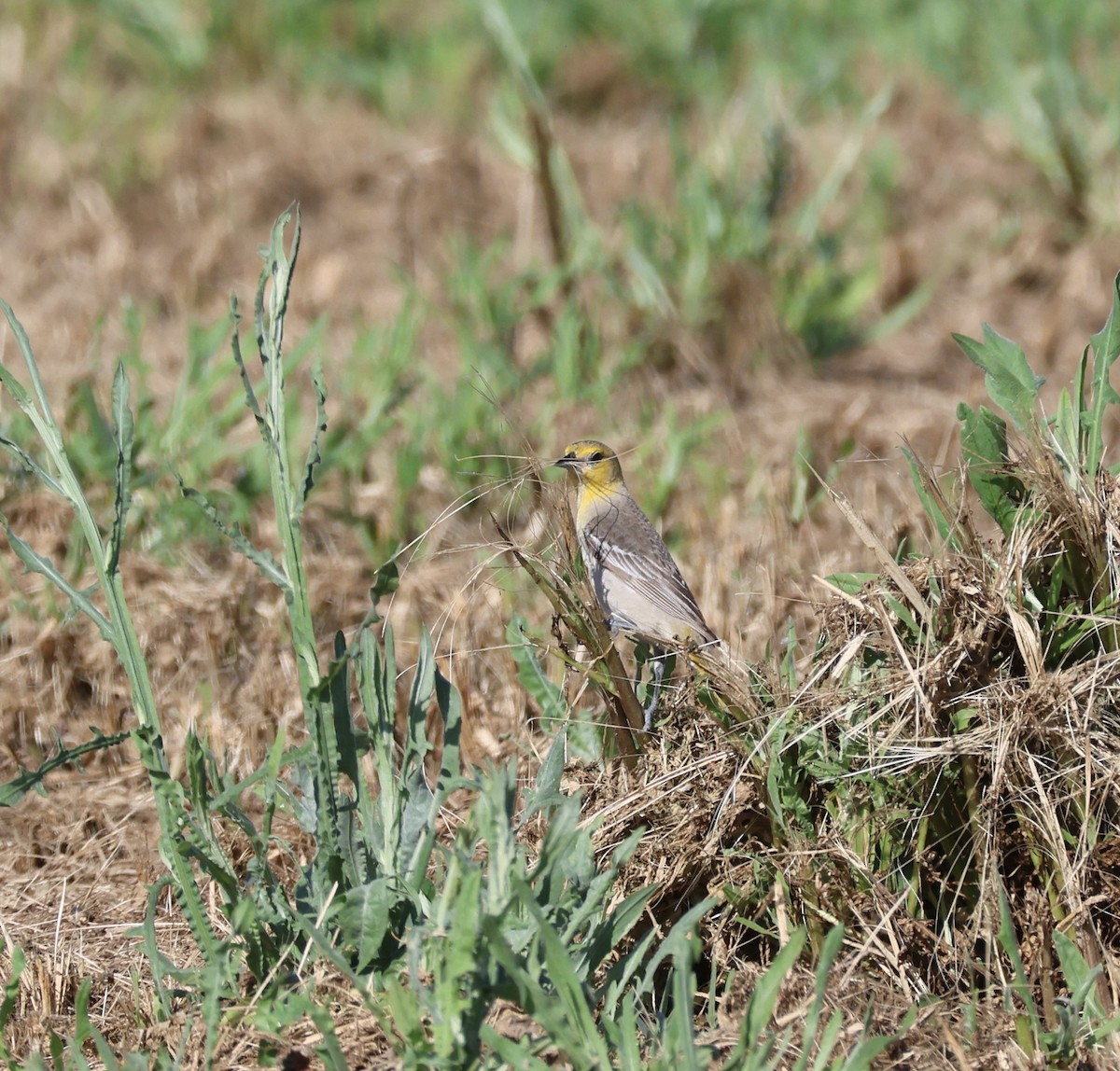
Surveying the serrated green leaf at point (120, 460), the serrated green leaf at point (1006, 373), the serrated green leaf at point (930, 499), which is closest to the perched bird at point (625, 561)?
the serrated green leaf at point (930, 499)

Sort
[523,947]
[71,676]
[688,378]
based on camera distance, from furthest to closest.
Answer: [688,378], [71,676], [523,947]

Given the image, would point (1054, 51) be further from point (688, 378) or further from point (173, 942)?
point (173, 942)

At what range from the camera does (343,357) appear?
23.4 ft

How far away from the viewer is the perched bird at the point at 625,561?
181 inches

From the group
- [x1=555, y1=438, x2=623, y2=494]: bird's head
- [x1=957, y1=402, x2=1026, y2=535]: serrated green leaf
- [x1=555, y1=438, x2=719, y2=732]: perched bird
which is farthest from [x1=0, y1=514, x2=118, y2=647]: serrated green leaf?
[x1=555, y1=438, x2=623, y2=494]: bird's head

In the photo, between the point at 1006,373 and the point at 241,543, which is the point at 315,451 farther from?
the point at 1006,373

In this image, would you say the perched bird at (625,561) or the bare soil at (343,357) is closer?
the bare soil at (343,357)

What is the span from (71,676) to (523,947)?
2.39 metres

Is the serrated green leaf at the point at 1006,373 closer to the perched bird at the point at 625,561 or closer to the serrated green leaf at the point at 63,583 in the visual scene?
the perched bird at the point at 625,561

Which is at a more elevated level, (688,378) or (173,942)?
(173,942)

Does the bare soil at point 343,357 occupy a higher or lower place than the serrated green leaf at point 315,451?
lower

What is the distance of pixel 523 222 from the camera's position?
8.26 meters

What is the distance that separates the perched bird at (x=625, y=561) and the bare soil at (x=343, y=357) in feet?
0.86

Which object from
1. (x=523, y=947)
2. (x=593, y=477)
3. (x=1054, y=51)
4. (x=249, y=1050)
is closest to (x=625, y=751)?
(x=523, y=947)
